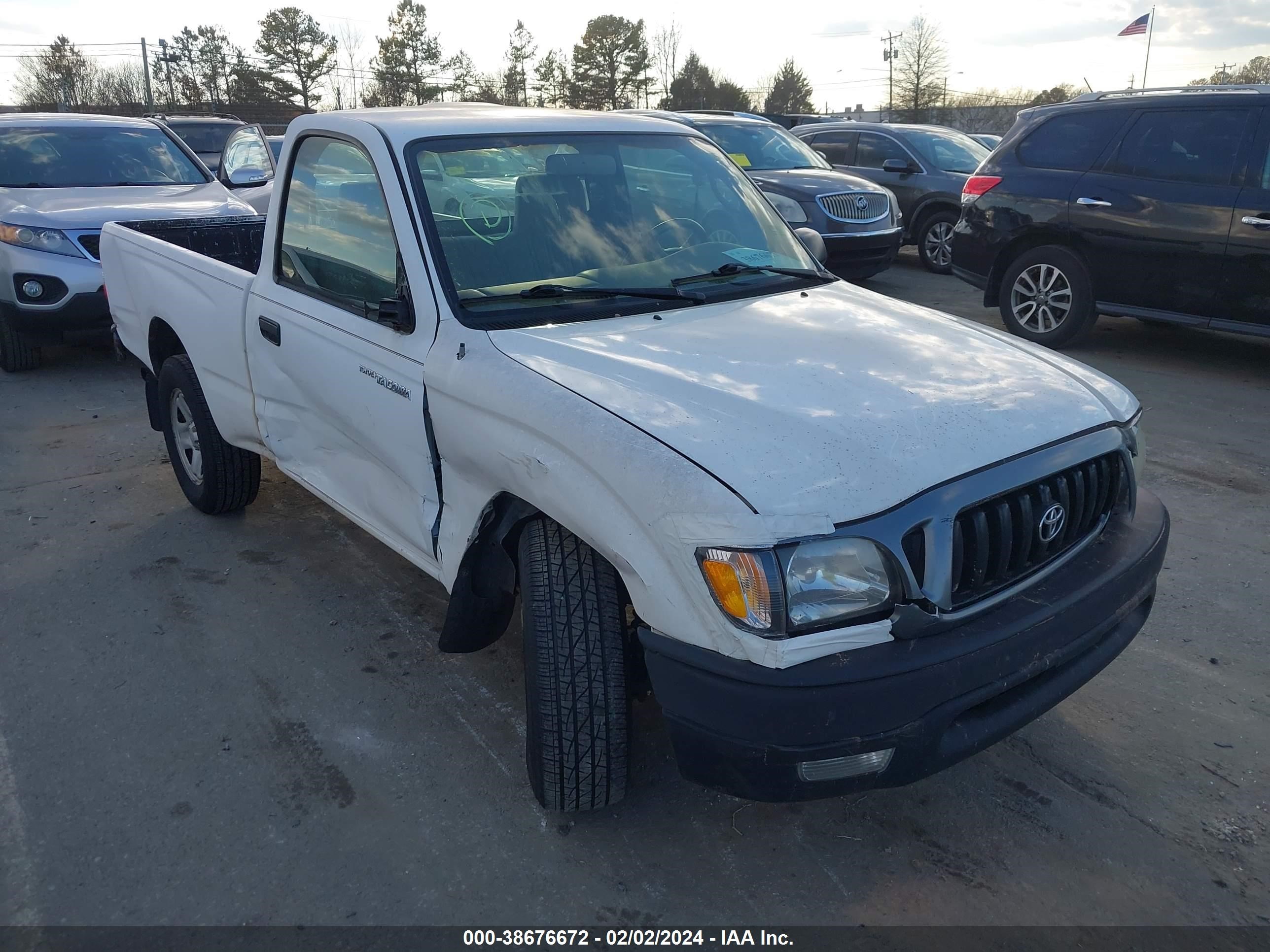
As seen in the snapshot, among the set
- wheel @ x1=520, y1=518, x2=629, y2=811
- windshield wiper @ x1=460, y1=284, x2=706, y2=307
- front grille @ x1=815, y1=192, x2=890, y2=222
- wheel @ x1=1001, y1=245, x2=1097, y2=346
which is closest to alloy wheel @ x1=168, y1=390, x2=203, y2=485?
windshield wiper @ x1=460, y1=284, x2=706, y2=307

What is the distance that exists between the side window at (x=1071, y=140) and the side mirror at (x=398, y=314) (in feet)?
21.1

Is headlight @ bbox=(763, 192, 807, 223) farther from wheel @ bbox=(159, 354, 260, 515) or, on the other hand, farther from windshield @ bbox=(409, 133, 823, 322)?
wheel @ bbox=(159, 354, 260, 515)

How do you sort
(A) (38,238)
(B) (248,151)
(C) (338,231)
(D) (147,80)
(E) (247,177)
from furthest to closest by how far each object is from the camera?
(D) (147,80), (B) (248,151), (E) (247,177), (A) (38,238), (C) (338,231)

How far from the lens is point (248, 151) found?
11.0 meters

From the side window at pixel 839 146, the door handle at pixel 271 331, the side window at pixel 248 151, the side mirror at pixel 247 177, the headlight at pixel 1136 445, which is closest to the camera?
the headlight at pixel 1136 445

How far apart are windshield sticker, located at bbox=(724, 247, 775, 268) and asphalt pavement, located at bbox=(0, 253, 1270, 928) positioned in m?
1.62

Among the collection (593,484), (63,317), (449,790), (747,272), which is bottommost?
(449,790)

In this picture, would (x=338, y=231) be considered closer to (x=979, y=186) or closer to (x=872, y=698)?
(x=872, y=698)

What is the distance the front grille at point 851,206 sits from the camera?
32.8 ft

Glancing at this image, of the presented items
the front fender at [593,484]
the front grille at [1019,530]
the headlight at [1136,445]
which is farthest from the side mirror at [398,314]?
the headlight at [1136,445]

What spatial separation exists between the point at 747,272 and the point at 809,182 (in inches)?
290

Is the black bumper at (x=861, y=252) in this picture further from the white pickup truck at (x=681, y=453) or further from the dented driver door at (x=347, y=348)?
the dented driver door at (x=347, y=348)

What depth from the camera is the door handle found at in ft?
12.2

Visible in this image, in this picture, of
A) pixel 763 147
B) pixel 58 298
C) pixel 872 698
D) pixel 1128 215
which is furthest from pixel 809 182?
pixel 872 698
